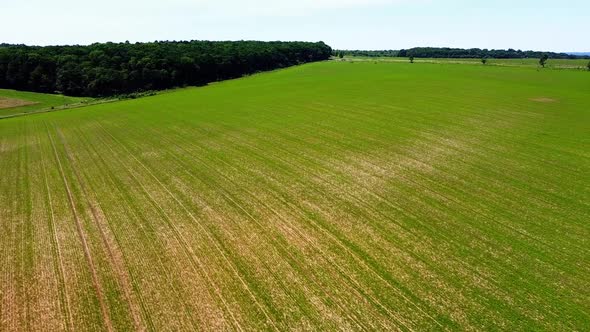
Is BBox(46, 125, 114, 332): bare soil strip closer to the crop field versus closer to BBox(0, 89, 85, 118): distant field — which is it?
the crop field

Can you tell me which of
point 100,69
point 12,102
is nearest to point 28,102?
point 12,102

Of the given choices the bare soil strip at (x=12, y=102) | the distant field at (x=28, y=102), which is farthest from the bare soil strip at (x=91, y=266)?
the bare soil strip at (x=12, y=102)

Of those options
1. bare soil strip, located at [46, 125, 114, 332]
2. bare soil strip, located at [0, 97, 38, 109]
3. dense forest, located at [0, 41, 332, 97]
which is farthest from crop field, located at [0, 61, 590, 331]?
dense forest, located at [0, 41, 332, 97]

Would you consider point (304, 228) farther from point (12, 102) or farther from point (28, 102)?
point (12, 102)

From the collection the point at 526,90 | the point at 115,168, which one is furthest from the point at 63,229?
the point at 526,90

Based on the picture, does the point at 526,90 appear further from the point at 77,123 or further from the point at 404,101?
the point at 77,123
